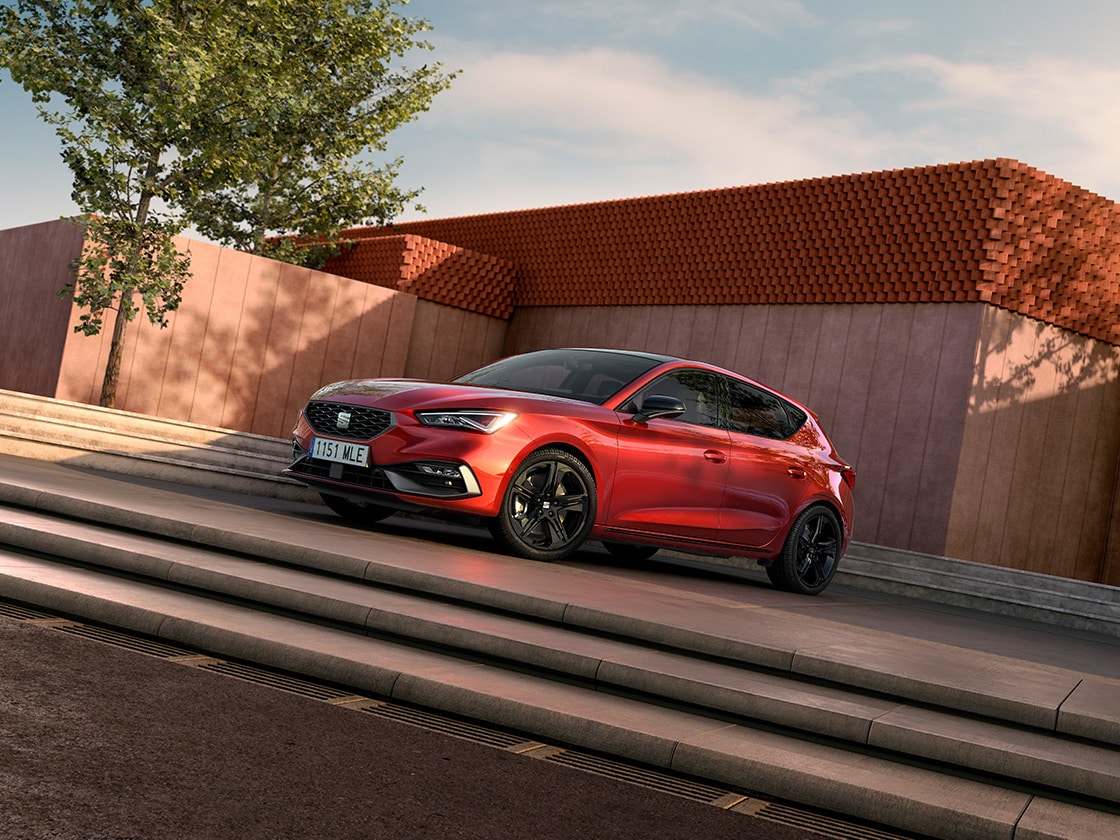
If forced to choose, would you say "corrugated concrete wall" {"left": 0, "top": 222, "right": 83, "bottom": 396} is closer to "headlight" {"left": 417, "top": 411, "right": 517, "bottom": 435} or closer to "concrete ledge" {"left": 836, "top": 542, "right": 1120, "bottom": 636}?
"headlight" {"left": 417, "top": 411, "right": 517, "bottom": 435}

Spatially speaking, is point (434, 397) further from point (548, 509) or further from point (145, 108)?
point (145, 108)

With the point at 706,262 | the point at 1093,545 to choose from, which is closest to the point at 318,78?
the point at 706,262

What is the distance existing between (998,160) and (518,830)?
11911mm

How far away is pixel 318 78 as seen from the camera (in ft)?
64.4

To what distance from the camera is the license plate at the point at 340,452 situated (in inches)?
279

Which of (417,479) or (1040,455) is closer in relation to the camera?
(417,479)

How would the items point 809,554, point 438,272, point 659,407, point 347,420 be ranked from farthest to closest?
point 438,272, point 809,554, point 659,407, point 347,420

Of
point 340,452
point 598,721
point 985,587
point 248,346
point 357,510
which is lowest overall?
point 598,721

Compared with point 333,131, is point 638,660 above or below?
below

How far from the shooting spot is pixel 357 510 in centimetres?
859

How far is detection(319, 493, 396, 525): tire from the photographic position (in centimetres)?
847

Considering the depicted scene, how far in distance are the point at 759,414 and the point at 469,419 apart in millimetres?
2557

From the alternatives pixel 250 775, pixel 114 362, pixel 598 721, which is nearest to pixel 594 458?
pixel 598 721

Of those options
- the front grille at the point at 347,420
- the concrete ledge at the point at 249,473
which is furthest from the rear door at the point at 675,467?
the concrete ledge at the point at 249,473
